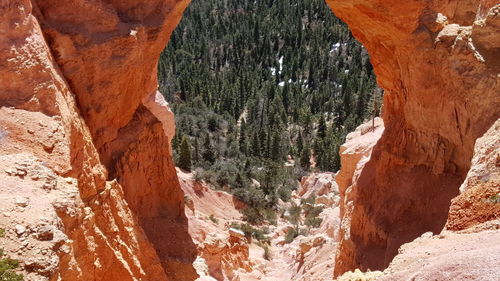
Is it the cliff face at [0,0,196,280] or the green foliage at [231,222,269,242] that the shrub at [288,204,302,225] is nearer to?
the green foliage at [231,222,269,242]

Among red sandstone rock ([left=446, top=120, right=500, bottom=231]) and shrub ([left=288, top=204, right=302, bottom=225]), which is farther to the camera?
shrub ([left=288, top=204, right=302, bottom=225])

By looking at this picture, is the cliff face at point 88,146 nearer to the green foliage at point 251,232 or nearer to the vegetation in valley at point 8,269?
the vegetation in valley at point 8,269

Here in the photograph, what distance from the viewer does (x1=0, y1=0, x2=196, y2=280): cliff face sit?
9711 millimetres

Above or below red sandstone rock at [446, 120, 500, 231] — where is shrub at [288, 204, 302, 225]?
below

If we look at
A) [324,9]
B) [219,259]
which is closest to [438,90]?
[219,259]

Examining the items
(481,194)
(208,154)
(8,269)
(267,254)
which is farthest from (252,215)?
(8,269)

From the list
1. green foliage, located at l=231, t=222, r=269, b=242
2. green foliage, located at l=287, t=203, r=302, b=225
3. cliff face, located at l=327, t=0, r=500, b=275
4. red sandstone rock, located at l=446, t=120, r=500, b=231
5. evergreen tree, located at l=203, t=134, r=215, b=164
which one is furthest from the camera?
evergreen tree, located at l=203, t=134, r=215, b=164

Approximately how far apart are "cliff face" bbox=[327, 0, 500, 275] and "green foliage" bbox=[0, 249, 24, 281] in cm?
1117

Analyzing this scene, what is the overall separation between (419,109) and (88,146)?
10632mm

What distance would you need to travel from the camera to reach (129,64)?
15.0 metres

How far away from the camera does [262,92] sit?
271 ft

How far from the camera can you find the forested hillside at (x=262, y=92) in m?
47.8

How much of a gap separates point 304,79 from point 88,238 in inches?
3260

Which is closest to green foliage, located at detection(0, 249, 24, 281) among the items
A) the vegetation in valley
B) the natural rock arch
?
the vegetation in valley
